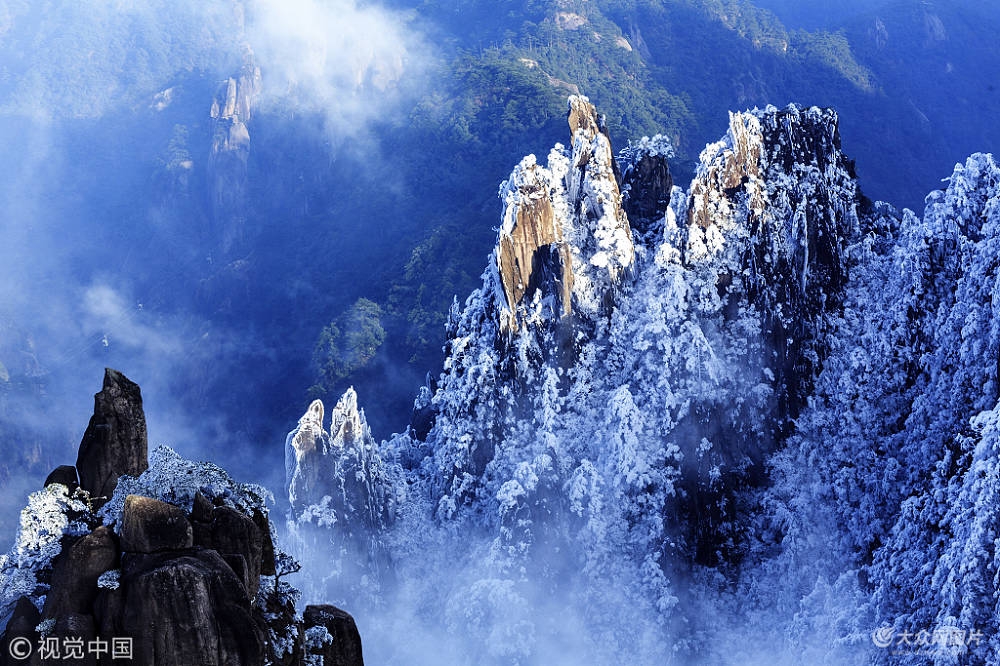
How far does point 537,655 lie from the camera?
175 feet

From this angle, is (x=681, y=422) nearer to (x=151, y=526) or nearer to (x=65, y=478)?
A: (x=65, y=478)

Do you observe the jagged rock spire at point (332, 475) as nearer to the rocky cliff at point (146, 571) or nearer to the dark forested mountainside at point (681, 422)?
the dark forested mountainside at point (681, 422)

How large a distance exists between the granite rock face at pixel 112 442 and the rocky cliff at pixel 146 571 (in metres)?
0.03

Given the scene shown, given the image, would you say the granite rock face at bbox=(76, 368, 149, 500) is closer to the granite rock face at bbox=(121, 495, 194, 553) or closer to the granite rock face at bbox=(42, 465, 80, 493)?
the granite rock face at bbox=(42, 465, 80, 493)

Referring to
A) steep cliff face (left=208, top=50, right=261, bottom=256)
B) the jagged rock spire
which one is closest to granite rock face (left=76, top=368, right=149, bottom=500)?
the jagged rock spire

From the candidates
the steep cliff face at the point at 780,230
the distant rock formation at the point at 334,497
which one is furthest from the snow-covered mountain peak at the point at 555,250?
the distant rock formation at the point at 334,497

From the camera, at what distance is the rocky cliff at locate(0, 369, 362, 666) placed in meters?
21.7

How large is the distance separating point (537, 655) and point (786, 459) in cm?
1867

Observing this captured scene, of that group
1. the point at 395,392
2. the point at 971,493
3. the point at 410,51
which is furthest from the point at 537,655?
the point at 410,51

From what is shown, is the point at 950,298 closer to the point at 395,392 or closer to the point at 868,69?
the point at 395,392
